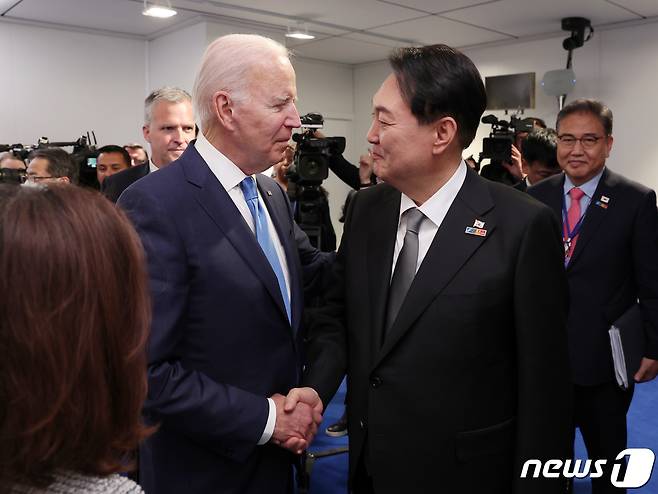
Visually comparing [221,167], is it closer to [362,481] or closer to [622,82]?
[362,481]

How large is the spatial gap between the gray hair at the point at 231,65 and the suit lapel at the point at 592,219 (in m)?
1.45

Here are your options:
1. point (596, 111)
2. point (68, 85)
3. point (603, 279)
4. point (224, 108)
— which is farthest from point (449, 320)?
point (68, 85)

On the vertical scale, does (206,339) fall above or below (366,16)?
below

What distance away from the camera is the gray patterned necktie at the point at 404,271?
1397 millimetres

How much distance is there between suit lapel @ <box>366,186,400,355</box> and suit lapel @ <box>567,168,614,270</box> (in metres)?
1.06

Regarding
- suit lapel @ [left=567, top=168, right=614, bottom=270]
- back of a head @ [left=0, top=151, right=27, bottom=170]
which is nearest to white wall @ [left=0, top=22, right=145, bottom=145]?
back of a head @ [left=0, top=151, right=27, bottom=170]

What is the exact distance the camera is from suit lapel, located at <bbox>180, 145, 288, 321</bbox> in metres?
1.31

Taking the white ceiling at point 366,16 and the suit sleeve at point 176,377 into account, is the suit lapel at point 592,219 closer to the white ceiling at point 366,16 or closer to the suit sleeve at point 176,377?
the suit sleeve at point 176,377

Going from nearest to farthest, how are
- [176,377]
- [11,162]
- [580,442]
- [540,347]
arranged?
[176,377]
[540,347]
[580,442]
[11,162]

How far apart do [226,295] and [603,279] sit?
1.61 m

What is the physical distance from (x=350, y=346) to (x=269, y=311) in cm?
27

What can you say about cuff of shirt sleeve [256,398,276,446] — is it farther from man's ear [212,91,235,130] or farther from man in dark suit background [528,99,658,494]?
man in dark suit background [528,99,658,494]

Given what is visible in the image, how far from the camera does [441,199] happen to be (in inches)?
56.2

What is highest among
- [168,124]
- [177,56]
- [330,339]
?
[177,56]
